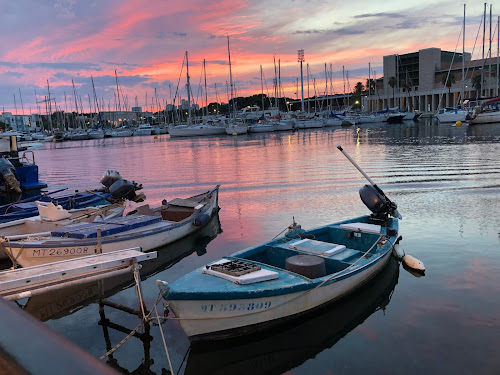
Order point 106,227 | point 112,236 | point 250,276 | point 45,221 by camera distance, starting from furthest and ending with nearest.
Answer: point 45,221 < point 106,227 < point 112,236 < point 250,276

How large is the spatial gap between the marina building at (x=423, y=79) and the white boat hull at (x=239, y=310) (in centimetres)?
14393

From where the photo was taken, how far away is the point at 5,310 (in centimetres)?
177

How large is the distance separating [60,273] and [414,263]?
10.1 m

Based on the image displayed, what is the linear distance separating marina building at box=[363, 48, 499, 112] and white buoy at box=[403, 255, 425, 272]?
458 ft

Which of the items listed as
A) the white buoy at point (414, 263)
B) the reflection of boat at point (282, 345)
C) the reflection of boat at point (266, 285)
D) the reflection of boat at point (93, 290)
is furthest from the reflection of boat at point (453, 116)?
the reflection of boat at point (282, 345)

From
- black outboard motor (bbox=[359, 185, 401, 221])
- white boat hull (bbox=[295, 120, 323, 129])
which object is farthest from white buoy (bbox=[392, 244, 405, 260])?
white boat hull (bbox=[295, 120, 323, 129])

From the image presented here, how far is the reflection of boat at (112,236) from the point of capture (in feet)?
41.4

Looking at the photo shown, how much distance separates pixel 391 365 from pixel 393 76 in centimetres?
16419

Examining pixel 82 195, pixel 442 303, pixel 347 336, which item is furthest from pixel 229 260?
pixel 82 195

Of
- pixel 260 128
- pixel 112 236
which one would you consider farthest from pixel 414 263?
pixel 260 128

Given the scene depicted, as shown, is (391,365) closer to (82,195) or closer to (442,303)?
(442,303)

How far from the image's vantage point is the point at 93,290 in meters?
12.4

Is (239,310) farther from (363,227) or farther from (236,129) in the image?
(236,129)

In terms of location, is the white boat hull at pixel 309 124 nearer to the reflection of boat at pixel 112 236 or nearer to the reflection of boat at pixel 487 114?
the reflection of boat at pixel 487 114
